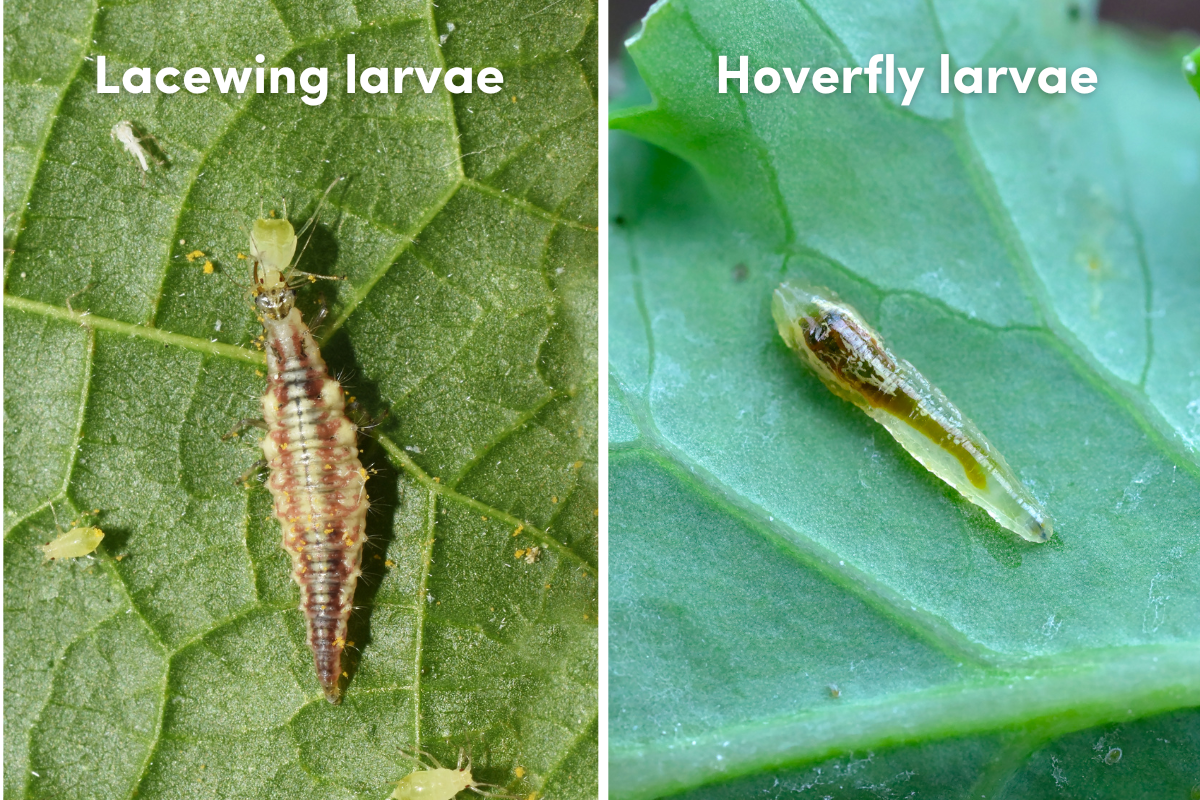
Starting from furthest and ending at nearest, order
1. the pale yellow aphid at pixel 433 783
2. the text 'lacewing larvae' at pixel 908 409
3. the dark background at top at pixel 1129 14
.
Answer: the dark background at top at pixel 1129 14, the pale yellow aphid at pixel 433 783, the text 'lacewing larvae' at pixel 908 409

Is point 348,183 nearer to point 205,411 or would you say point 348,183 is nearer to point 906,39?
point 205,411

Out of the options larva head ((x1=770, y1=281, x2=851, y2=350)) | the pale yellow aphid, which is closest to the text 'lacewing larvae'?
larva head ((x1=770, y1=281, x2=851, y2=350))

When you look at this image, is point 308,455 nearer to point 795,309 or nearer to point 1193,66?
point 795,309

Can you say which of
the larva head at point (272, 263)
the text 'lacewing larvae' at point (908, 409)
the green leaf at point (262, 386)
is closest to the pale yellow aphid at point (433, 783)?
the green leaf at point (262, 386)

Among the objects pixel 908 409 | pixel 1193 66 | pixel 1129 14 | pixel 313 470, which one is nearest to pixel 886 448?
pixel 908 409

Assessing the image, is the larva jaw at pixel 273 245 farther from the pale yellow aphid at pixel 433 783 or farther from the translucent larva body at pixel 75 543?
the pale yellow aphid at pixel 433 783

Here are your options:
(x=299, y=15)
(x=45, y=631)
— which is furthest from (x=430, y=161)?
(x=45, y=631)
